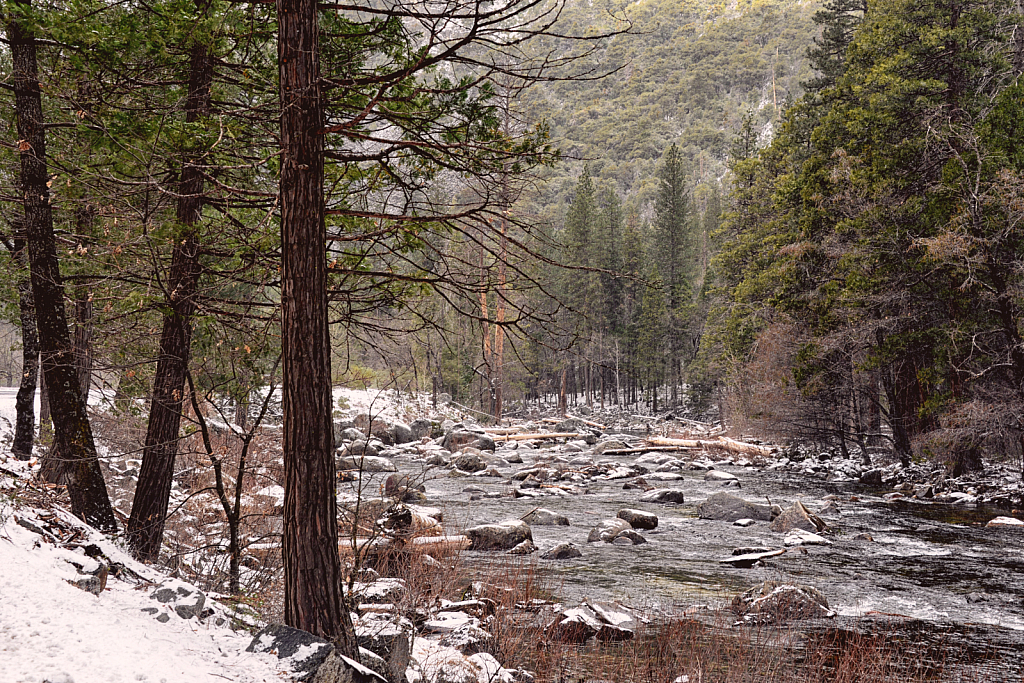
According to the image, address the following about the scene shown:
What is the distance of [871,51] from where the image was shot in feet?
66.9

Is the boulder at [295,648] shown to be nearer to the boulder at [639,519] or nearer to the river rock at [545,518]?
the river rock at [545,518]

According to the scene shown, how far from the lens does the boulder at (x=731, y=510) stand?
47.4 ft

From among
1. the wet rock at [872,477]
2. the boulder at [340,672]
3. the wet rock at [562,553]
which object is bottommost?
the wet rock at [872,477]

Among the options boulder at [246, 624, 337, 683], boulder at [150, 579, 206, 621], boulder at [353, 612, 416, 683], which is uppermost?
boulder at [150, 579, 206, 621]

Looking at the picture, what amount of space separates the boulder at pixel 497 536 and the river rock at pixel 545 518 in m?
2.17

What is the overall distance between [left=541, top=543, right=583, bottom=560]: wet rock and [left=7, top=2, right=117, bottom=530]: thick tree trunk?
666 cm

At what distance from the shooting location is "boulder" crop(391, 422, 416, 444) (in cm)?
2897

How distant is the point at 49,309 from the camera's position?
19.5 feet

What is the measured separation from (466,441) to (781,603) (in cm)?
2028

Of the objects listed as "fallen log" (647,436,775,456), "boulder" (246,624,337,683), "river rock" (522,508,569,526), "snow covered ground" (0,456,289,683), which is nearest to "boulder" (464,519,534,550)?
"river rock" (522,508,569,526)

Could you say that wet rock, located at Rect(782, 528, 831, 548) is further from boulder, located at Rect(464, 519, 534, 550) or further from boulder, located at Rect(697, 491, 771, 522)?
boulder, located at Rect(464, 519, 534, 550)

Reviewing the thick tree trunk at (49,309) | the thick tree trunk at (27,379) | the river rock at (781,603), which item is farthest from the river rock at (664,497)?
the thick tree trunk at (49,309)

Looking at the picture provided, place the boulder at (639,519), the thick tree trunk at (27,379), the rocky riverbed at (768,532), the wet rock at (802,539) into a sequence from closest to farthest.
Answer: the thick tree trunk at (27,379) < the rocky riverbed at (768,532) < the wet rock at (802,539) < the boulder at (639,519)

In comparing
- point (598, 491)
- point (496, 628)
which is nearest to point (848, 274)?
point (598, 491)
